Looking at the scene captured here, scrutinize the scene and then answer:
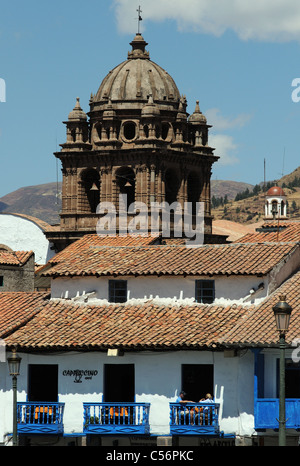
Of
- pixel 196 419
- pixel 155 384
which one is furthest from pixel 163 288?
pixel 196 419

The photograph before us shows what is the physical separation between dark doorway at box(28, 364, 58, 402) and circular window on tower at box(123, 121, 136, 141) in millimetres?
35010

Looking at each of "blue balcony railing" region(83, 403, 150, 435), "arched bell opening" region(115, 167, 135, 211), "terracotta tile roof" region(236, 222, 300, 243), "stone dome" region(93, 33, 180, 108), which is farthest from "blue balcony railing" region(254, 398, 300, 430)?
"stone dome" region(93, 33, 180, 108)

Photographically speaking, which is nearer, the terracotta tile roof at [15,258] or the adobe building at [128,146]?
the terracotta tile roof at [15,258]

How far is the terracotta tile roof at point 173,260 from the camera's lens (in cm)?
4247

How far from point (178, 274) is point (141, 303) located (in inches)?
64.5

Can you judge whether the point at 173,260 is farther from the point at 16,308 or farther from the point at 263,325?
the point at 263,325

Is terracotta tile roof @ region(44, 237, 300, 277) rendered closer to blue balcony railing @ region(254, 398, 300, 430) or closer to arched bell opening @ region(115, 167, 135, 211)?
blue balcony railing @ region(254, 398, 300, 430)

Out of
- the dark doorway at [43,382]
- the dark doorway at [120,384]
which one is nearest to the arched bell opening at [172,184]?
the dark doorway at [43,382]

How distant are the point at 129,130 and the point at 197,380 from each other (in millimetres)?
37347

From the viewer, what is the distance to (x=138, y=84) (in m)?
77.3

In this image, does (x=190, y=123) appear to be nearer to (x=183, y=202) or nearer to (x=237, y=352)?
(x=183, y=202)

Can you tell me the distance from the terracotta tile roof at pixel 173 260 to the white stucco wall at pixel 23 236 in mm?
33307

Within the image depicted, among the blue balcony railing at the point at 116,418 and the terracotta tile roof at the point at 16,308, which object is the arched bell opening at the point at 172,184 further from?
the blue balcony railing at the point at 116,418

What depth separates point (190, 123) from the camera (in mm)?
79188
